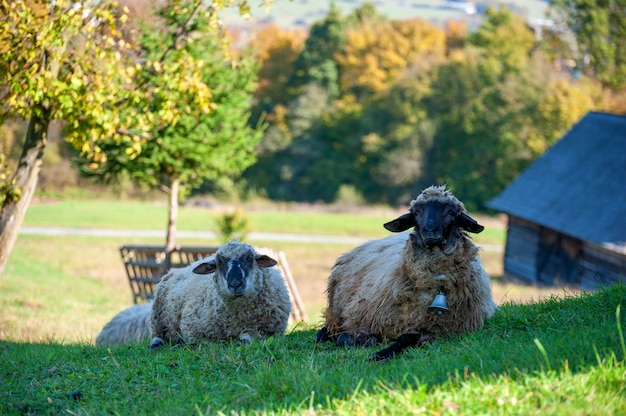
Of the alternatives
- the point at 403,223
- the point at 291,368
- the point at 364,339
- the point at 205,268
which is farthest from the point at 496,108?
the point at 291,368

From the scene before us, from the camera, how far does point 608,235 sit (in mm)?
22562

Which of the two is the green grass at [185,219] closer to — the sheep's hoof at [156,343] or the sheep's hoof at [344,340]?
the sheep's hoof at [156,343]

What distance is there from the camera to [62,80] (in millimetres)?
10445

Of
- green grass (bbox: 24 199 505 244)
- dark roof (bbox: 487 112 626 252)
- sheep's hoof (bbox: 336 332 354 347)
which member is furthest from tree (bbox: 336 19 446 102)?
sheep's hoof (bbox: 336 332 354 347)

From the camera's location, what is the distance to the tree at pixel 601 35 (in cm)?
5747

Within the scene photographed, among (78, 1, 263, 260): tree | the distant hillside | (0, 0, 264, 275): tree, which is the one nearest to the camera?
(0, 0, 264, 275): tree

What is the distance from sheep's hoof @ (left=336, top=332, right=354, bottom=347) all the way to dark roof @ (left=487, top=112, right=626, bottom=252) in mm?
16621

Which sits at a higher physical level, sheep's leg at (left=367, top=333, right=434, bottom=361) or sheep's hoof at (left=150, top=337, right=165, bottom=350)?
sheep's leg at (left=367, top=333, right=434, bottom=361)

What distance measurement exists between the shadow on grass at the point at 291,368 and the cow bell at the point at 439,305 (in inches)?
12.6

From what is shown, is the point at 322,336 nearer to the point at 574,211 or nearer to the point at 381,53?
the point at 574,211

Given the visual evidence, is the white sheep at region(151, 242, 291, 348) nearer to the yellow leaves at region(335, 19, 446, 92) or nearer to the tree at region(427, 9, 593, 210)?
the tree at region(427, 9, 593, 210)

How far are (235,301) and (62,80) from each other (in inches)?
176

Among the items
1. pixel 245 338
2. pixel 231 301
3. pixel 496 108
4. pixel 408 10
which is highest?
pixel 408 10

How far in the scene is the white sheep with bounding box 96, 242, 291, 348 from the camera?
27.0 ft
